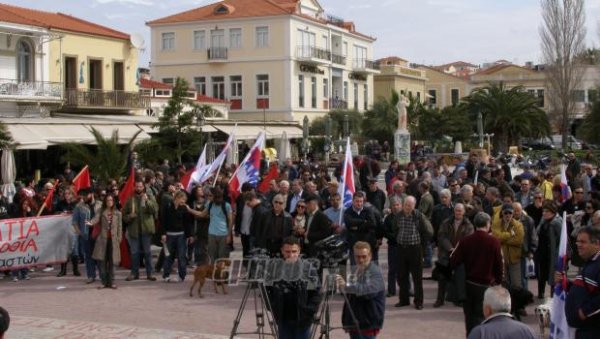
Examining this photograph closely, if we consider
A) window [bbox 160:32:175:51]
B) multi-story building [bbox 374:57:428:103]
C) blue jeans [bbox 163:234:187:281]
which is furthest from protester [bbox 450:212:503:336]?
multi-story building [bbox 374:57:428:103]

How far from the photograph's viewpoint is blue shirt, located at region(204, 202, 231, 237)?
1413 cm

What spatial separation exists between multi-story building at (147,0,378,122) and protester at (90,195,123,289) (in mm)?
45473

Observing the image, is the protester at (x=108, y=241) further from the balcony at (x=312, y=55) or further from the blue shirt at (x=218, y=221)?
the balcony at (x=312, y=55)

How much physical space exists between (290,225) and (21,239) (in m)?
5.33

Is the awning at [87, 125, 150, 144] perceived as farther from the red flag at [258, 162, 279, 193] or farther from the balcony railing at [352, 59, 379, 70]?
the balcony railing at [352, 59, 379, 70]

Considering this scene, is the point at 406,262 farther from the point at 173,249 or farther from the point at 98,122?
the point at 98,122

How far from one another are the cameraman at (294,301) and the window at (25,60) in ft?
96.5

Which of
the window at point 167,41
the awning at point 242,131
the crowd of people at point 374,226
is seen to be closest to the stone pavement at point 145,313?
the crowd of people at point 374,226

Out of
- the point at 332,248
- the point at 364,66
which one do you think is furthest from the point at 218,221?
the point at 364,66

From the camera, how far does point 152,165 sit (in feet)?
85.7

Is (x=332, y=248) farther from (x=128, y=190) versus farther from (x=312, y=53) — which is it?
(x=312, y=53)

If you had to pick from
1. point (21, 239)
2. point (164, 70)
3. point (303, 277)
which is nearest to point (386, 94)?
point (164, 70)

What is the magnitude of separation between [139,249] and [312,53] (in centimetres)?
4898

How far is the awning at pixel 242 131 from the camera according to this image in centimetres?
3988
